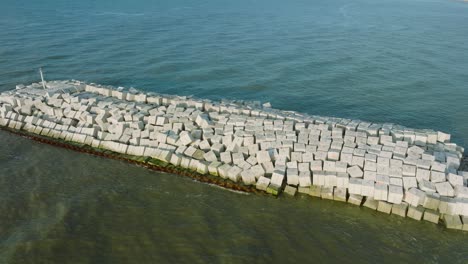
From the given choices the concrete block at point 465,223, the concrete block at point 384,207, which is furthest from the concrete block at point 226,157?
the concrete block at point 465,223

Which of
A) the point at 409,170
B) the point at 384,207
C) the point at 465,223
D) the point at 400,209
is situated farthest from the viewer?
the point at 409,170

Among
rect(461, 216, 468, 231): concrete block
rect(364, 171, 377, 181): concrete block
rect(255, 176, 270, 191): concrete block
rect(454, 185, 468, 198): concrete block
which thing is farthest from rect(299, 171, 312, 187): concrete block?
rect(461, 216, 468, 231): concrete block

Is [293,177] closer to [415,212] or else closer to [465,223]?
[415,212]

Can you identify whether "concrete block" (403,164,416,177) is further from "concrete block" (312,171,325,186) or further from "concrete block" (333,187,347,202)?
"concrete block" (312,171,325,186)

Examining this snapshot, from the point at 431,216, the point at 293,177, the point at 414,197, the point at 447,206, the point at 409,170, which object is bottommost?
the point at 431,216

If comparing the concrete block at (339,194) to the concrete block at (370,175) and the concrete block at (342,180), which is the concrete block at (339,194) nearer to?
the concrete block at (342,180)

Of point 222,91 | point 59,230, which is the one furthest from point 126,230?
point 222,91

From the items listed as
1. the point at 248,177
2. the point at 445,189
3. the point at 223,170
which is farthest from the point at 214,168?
the point at 445,189
